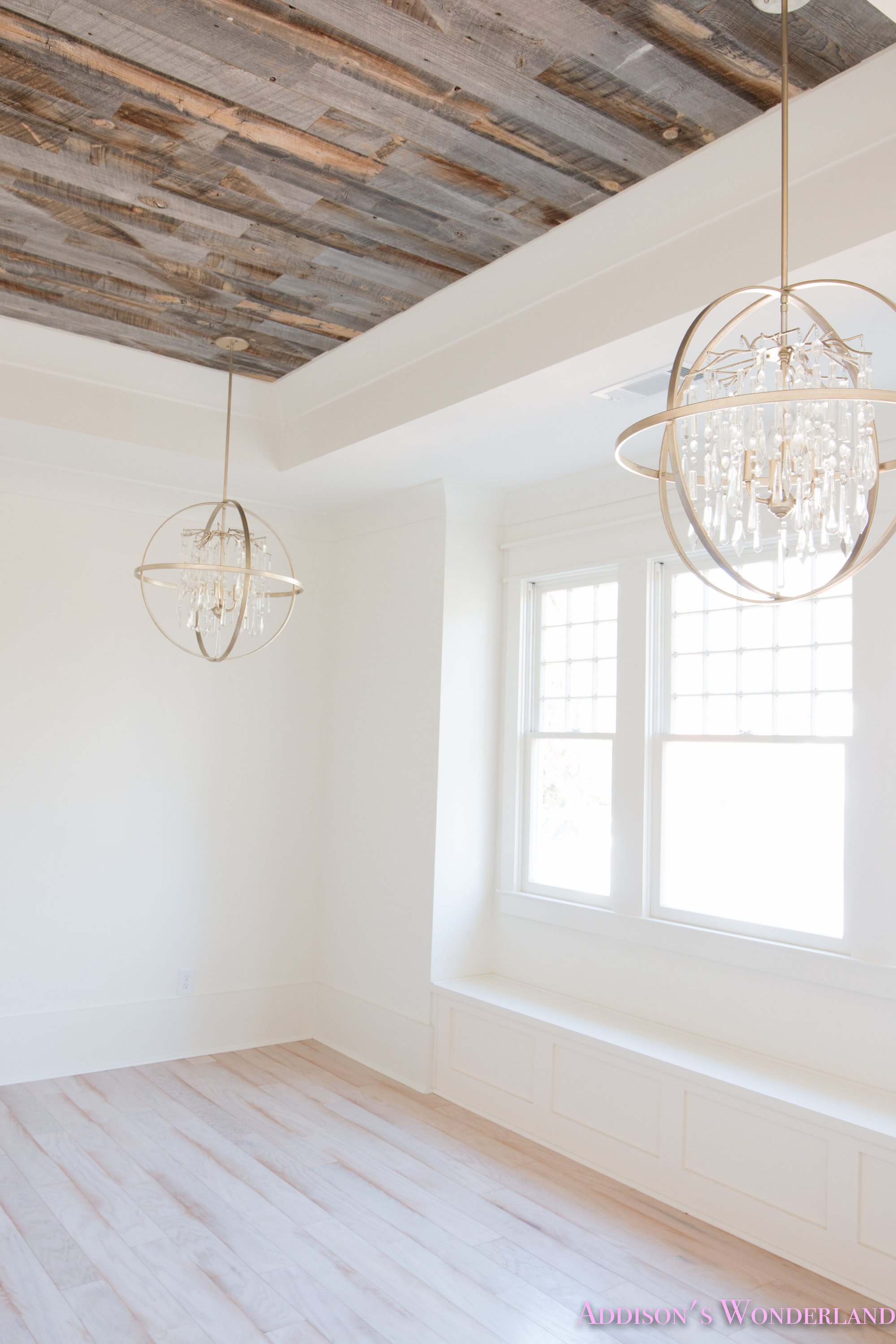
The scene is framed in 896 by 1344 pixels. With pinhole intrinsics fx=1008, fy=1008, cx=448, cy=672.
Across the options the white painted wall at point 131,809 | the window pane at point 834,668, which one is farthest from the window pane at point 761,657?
the white painted wall at point 131,809

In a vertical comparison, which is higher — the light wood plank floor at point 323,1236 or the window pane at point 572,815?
the window pane at point 572,815

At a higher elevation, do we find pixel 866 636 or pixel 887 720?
pixel 866 636

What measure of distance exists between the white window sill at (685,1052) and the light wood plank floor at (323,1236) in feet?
1.57

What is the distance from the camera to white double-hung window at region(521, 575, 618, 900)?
452cm

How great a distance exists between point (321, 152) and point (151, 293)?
1246mm

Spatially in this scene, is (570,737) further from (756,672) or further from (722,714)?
(756,672)

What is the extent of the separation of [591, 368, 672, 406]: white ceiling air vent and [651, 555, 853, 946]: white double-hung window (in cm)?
73

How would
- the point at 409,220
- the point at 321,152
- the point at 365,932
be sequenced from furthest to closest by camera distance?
the point at 365,932
the point at 409,220
the point at 321,152

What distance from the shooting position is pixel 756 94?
8.09ft

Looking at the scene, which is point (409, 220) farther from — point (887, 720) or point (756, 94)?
point (887, 720)

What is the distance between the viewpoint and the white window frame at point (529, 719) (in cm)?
470

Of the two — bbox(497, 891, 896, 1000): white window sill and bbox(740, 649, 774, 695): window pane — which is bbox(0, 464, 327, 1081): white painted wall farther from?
bbox(740, 649, 774, 695): window pane

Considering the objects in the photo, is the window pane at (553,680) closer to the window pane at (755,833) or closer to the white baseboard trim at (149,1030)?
the window pane at (755,833)

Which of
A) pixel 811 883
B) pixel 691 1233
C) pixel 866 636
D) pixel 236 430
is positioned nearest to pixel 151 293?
pixel 236 430
